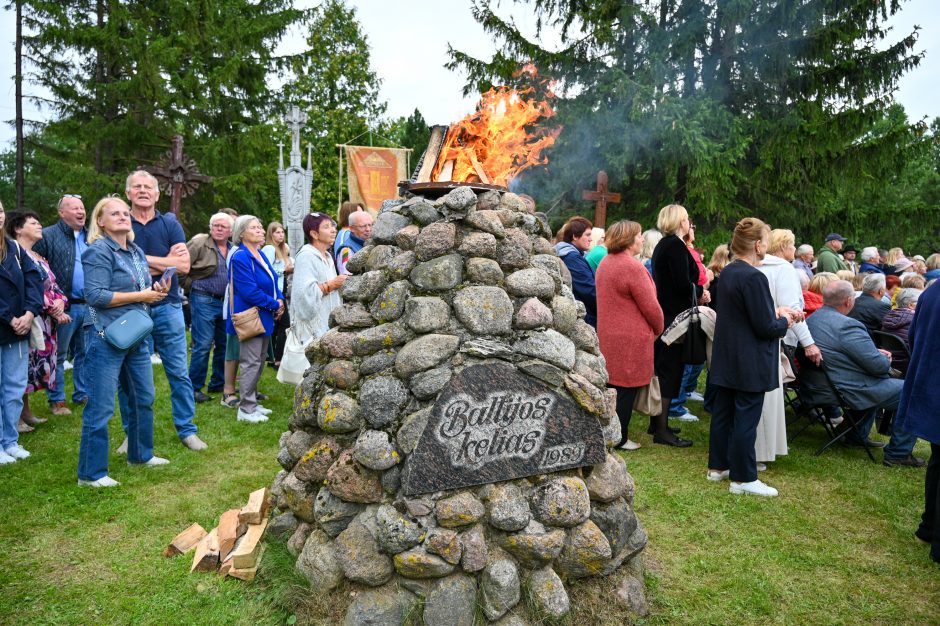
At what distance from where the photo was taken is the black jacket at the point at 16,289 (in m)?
5.09

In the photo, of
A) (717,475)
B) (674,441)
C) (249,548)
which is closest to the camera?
(249,548)

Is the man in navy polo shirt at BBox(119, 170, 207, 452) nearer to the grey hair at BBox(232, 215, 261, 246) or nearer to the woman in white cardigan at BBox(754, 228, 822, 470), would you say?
the grey hair at BBox(232, 215, 261, 246)

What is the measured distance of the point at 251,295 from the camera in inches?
251

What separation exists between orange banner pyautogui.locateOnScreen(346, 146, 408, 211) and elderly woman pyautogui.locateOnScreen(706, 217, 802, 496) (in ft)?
40.4

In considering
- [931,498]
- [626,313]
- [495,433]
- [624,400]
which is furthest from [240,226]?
[931,498]

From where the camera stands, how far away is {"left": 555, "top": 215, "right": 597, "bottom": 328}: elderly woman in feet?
21.5

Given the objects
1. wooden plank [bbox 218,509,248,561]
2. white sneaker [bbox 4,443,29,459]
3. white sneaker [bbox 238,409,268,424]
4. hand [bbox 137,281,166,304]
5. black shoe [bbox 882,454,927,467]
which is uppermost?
hand [bbox 137,281,166,304]

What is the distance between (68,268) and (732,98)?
12.1m

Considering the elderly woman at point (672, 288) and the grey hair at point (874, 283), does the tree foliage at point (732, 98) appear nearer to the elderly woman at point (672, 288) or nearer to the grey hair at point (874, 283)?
the grey hair at point (874, 283)

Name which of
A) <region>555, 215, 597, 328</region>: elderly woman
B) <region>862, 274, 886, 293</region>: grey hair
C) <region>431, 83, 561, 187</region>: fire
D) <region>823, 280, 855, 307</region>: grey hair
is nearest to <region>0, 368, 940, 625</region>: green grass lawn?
<region>823, 280, 855, 307</region>: grey hair

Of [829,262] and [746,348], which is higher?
[829,262]

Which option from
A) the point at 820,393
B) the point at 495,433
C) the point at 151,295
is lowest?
the point at 820,393

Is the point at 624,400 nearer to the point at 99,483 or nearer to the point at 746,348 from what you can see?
the point at 746,348

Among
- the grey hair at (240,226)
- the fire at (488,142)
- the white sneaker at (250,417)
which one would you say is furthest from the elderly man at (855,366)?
the grey hair at (240,226)
